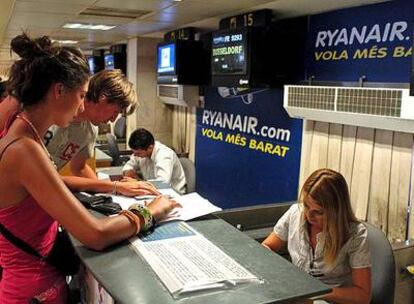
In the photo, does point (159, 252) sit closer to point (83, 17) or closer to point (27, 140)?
point (27, 140)

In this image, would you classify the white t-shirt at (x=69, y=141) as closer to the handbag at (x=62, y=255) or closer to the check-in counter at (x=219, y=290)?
the handbag at (x=62, y=255)

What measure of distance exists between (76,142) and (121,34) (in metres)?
3.86

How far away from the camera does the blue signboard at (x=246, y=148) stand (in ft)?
12.1

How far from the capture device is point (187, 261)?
981mm

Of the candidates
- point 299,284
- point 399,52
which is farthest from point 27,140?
point 399,52

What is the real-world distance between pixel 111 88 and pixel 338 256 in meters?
1.18

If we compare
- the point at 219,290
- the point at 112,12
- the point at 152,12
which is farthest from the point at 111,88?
the point at 112,12

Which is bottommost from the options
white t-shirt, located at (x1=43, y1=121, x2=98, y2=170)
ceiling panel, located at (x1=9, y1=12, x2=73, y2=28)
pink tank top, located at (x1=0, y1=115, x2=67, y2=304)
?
pink tank top, located at (x1=0, y1=115, x2=67, y2=304)

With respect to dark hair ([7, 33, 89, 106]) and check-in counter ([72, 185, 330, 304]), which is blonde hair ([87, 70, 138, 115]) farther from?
check-in counter ([72, 185, 330, 304])

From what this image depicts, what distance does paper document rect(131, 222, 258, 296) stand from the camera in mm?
890

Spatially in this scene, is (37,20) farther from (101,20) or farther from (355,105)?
(355,105)

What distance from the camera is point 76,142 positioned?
2018mm

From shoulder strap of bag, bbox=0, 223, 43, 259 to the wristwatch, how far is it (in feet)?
1.01

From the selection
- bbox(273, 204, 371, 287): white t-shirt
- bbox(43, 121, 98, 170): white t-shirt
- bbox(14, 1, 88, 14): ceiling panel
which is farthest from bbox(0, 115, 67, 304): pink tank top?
bbox(14, 1, 88, 14): ceiling panel
